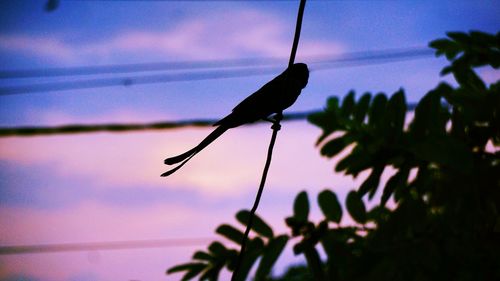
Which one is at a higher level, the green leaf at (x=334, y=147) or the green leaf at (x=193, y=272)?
the green leaf at (x=334, y=147)

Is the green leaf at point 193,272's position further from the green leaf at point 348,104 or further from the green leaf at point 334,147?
the green leaf at point 348,104

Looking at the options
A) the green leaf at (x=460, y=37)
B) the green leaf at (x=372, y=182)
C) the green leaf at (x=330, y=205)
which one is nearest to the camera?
the green leaf at (x=372, y=182)

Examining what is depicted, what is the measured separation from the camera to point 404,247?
1.39 metres

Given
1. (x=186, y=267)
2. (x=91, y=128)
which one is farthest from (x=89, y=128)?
(x=186, y=267)

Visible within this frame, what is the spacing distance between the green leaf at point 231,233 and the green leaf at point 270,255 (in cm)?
30

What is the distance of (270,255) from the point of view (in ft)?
6.39

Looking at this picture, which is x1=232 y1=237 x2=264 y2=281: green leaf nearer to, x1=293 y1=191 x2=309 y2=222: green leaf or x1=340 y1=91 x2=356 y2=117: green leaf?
x1=293 y1=191 x2=309 y2=222: green leaf

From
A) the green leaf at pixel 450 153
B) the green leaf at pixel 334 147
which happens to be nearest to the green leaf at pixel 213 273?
the green leaf at pixel 334 147

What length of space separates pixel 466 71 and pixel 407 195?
3.15 feet

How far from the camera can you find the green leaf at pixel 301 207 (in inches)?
79.2

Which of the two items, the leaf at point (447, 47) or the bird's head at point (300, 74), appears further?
the leaf at point (447, 47)

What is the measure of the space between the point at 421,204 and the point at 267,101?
583 mm

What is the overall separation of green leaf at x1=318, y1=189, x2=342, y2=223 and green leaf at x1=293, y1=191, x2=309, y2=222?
99mm

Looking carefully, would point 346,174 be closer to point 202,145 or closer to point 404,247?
point 404,247
